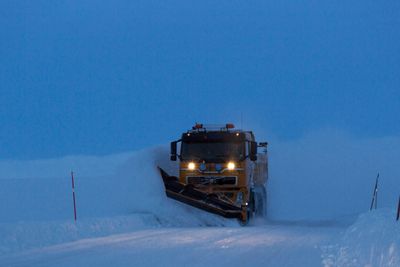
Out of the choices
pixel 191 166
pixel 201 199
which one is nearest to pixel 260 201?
pixel 191 166

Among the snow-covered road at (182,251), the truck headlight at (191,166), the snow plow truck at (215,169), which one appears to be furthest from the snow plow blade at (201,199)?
the snow-covered road at (182,251)

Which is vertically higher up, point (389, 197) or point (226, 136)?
point (226, 136)

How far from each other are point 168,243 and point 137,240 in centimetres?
89

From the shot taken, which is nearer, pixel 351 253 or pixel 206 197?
pixel 351 253

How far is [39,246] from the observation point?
11.4m

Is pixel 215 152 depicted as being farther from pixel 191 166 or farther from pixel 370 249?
pixel 370 249

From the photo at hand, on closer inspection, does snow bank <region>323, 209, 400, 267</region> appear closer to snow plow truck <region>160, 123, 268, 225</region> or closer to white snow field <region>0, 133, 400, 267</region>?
white snow field <region>0, 133, 400, 267</region>

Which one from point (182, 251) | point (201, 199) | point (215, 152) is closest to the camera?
point (182, 251)

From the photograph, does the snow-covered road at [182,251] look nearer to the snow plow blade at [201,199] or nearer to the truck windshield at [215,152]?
the snow plow blade at [201,199]

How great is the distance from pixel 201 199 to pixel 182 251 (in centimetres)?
754

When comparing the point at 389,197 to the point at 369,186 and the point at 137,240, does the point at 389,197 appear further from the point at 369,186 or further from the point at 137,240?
the point at 137,240

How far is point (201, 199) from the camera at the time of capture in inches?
699

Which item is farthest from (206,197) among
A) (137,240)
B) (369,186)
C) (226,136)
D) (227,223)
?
(369,186)

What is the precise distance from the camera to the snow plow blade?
685 inches
